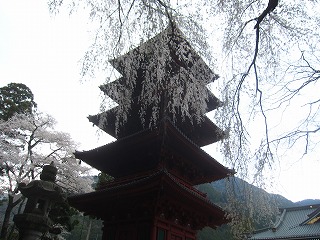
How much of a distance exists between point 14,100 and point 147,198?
16943mm

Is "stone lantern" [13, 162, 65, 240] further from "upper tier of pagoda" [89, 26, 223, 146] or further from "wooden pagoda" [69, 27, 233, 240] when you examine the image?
"upper tier of pagoda" [89, 26, 223, 146]

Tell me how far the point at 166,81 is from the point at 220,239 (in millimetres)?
46877

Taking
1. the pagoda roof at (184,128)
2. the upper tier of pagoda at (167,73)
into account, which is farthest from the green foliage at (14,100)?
the upper tier of pagoda at (167,73)

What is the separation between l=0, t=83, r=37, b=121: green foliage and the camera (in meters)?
20.9

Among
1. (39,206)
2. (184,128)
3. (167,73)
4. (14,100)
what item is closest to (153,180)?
(39,206)

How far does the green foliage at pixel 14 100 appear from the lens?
20938 mm

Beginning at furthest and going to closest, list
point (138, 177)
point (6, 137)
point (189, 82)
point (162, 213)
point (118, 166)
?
point (6, 137)
point (118, 166)
point (138, 177)
point (162, 213)
point (189, 82)

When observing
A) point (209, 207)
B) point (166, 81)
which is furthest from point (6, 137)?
point (166, 81)

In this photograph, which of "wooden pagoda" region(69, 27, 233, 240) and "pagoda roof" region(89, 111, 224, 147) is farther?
"pagoda roof" region(89, 111, 224, 147)

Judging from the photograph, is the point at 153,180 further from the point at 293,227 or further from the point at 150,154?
the point at 293,227

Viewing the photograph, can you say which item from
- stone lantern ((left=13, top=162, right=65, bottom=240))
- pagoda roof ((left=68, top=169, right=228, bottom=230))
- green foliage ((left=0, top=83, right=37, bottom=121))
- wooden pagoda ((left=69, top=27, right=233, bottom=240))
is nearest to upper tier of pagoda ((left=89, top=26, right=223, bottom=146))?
wooden pagoda ((left=69, top=27, right=233, bottom=240))

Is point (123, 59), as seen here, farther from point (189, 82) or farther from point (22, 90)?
point (22, 90)

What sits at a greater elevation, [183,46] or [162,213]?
[183,46]

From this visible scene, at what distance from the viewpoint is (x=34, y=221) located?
24.3 ft
